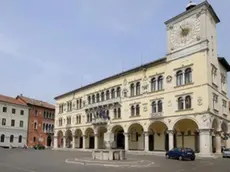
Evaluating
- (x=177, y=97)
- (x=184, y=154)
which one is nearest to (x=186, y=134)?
(x=177, y=97)

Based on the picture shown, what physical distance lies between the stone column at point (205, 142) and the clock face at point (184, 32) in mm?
11654

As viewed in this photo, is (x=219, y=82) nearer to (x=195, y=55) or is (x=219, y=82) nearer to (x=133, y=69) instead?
(x=195, y=55)

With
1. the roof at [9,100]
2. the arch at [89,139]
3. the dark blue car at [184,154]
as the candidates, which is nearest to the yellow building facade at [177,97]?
the dark blue car at [184,154]

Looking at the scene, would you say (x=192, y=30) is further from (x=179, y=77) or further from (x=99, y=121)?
(x=99, y=121)

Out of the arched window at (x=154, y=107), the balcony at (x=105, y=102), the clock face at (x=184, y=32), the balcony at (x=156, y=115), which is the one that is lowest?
the balcony at (x=156, y=115)

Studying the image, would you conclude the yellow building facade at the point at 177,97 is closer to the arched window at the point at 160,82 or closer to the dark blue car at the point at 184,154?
the arched window at the point at 160,82

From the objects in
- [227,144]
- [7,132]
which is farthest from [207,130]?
[7,132]

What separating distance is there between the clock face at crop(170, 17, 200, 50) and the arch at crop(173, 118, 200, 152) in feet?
33.3

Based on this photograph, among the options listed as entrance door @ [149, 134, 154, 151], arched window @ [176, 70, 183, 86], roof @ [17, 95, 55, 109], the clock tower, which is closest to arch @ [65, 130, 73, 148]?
roof @ [17, 95, 55, 109]

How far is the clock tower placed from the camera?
114 ft

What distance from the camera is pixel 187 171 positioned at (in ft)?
53.0

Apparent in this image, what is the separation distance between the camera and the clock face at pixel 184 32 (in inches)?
1409

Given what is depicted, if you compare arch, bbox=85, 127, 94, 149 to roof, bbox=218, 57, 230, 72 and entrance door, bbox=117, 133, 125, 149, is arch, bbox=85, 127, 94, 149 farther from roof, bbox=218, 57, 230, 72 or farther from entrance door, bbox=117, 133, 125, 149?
roof, bbox=218, 57, 230, 72

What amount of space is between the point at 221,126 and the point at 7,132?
1947 inches
